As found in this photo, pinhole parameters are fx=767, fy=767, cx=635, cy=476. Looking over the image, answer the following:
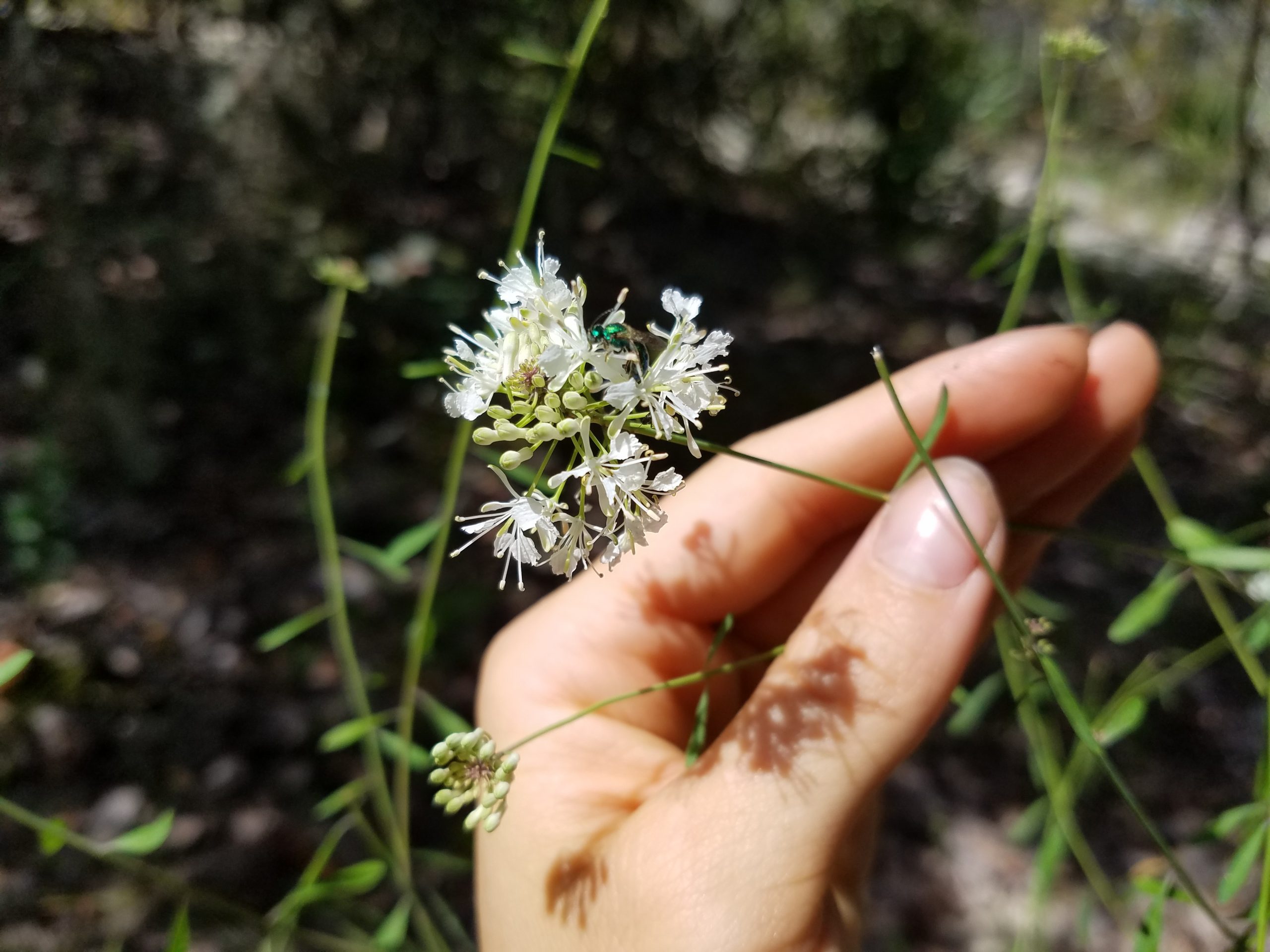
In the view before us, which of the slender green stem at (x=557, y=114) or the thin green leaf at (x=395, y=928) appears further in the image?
the thin green leaf at (x=395, y=928)

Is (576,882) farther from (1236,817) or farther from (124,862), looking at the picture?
(1236,817)

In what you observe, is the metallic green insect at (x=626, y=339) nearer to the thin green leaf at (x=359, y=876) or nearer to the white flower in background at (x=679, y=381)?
the white flower in background at (x=679, y=381)

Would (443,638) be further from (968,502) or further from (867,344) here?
(867,344)

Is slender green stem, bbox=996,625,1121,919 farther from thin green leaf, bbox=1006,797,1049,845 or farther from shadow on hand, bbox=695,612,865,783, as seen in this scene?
thin green leaf, bbox=1006,797,1049,845

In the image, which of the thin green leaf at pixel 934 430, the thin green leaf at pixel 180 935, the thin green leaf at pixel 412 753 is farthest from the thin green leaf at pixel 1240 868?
the thin green leaf at pixel 180 935

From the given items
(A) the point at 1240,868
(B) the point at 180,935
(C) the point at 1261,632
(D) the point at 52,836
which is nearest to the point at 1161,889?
(A) the point at 1240,868

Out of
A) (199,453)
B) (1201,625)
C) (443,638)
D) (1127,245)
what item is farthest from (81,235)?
(1127,245)

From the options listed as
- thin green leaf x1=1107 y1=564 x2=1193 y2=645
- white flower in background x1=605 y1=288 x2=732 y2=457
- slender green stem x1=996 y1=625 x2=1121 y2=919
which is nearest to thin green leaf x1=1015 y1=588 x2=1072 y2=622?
slender green stem x1=996 y1=625 x2=1121 y2=919
